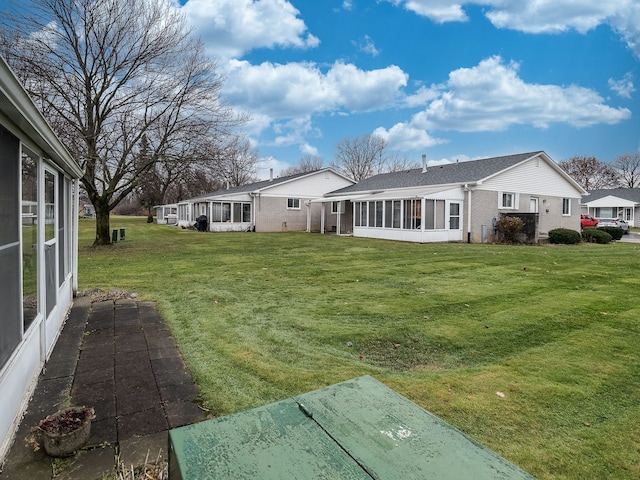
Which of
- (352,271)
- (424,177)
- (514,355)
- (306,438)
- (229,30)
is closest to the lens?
(306,438)

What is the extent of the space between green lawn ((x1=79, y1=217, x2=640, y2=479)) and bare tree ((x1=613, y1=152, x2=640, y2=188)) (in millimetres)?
58963

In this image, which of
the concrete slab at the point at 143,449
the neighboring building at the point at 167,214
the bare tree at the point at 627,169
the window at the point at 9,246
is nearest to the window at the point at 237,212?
the neighboring building at the point at 167,214

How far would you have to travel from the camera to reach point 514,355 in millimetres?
4254

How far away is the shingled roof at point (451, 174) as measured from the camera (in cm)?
1977

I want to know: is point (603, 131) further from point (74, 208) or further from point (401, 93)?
point (74, 208)

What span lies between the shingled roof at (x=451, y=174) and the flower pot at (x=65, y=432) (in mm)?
19012

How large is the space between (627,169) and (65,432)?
7143 centimetres

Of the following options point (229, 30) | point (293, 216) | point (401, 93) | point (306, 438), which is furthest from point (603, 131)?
point (306, 438)

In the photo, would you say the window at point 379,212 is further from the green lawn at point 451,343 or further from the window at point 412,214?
the green lawn at point 451,343

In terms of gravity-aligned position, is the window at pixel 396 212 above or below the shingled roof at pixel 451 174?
below

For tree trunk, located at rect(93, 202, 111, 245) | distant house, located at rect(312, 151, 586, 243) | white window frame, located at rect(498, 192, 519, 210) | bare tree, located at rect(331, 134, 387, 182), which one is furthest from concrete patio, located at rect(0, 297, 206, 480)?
bare tree, located at rect(331, 134, 387, 182)

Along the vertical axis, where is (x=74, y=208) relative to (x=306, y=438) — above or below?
above

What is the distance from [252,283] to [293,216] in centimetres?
2014

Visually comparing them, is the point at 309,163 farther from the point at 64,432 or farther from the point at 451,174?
the point at 64,432
